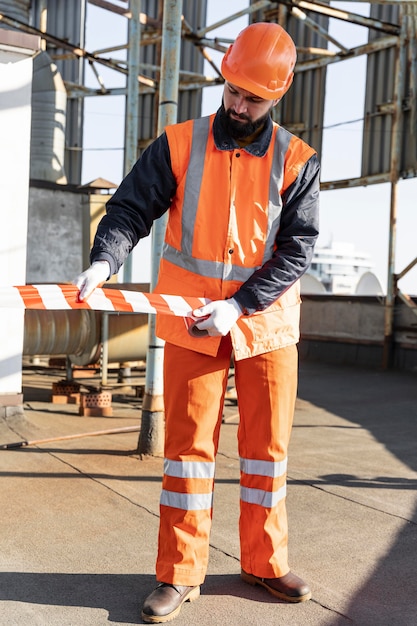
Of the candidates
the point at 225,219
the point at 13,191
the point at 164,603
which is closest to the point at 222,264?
the point at 225,219

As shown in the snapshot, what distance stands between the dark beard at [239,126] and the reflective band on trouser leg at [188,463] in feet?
2.70

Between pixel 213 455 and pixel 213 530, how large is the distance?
1136 millimetres

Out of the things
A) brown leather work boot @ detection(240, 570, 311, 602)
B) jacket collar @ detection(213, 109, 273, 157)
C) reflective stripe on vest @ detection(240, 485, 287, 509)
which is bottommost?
brown leather work boot @ detection(240, 570, 311, 602)

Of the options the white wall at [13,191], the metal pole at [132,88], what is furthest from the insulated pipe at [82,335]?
the metal pole at [132,88]

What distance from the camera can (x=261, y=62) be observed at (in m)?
2.77

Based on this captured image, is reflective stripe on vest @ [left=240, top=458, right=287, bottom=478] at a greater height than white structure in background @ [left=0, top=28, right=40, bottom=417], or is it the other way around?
white structure in background @ [left=0, top=28, right=40, bottom=417]

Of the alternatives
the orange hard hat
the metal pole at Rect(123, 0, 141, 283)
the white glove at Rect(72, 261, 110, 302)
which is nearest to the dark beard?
the orange hard hat

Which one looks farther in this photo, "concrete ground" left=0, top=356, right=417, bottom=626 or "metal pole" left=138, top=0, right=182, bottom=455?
"metal pole" left=138, top=0, right=182, bottom=455

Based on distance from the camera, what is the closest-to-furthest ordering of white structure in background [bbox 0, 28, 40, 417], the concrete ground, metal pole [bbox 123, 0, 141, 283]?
the concrete ground → white structure in background [bbox 0, 28, 40, 417] → metal pole [bbox 123, 0, 141, 283]

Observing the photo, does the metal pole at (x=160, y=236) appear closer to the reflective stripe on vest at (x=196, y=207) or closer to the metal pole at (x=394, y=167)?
the reflective stripe on vest at (x=196, y=207)

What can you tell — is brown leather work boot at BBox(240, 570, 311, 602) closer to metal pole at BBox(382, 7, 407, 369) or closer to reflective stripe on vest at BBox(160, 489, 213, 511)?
reflective stripe on vest at BBox(160, 489, 213, 511)

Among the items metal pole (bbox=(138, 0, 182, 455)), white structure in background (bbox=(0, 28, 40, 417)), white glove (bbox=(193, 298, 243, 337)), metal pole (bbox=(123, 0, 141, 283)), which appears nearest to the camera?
white glove (bbox=(193, 298, 243, 337))

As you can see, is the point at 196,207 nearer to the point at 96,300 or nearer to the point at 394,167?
the point at 96,300

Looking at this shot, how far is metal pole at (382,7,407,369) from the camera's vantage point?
13.4 metres
